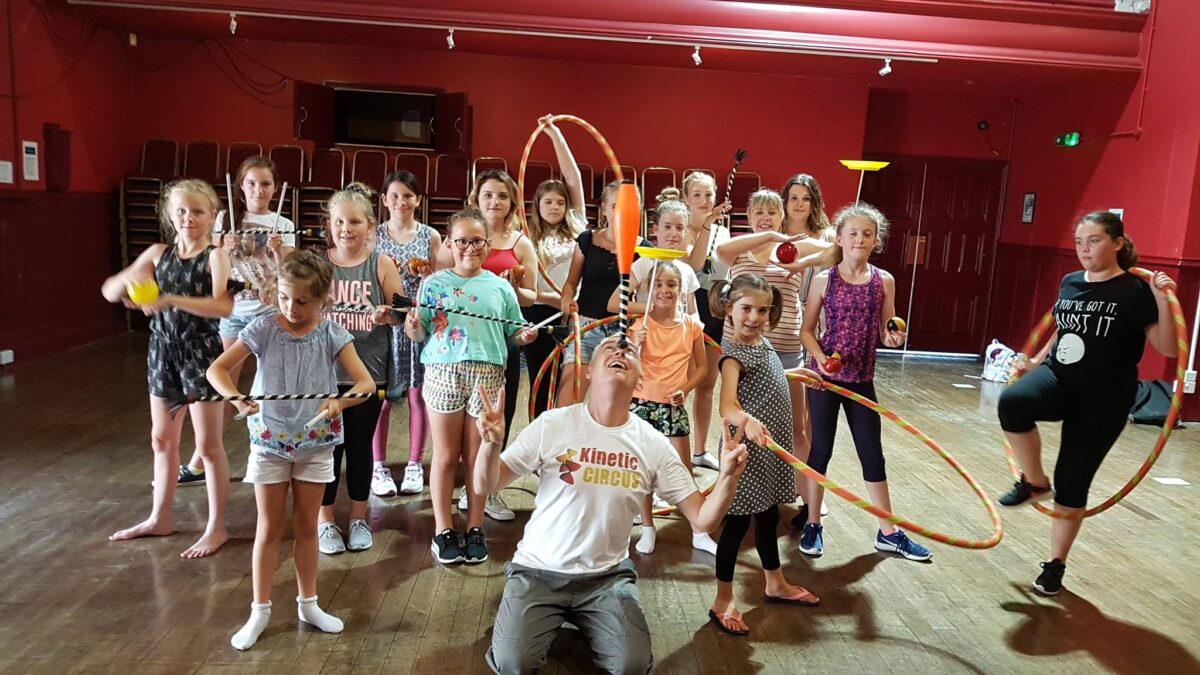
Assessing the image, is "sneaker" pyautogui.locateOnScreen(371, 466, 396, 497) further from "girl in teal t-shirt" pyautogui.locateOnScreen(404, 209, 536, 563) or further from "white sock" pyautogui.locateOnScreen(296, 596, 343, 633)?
"white sock" pyautogui.locateOnScreen(296, 596, 343, 633)

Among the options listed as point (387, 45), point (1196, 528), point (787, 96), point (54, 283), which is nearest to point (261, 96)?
point (387, 45)

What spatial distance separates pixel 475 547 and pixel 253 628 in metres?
1.03

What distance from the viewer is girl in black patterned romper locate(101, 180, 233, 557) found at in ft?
11.5

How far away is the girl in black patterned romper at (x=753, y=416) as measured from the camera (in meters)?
3.18

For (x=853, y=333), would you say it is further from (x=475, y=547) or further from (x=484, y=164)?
(x=484, y=164)

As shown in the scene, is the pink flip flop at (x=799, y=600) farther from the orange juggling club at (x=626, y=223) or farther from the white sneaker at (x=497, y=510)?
the orange juggling club at (x=626, y=223)

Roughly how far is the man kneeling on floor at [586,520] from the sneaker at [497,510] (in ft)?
4.73

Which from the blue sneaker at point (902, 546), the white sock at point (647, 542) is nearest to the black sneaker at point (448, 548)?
the white sock at point (647, 542)

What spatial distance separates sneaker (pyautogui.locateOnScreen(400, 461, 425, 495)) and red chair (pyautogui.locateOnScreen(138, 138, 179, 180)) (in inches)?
273

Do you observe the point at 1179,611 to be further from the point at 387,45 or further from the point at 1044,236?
the point at 387,45

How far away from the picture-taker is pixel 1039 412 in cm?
366

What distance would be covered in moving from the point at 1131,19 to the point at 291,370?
860 centimetres

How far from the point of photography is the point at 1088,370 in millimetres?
3578

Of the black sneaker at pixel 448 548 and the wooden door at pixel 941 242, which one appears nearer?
the black sneaker at pixel 448 548
